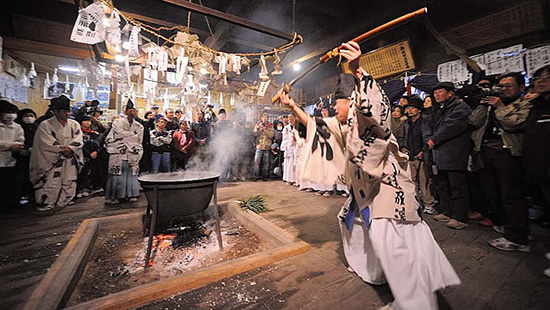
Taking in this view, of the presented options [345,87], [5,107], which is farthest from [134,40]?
[345,87]

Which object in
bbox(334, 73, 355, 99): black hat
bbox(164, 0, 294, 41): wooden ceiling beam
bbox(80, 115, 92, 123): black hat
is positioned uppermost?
bbox(164, 0, 294, 41): wooden ceiling beam

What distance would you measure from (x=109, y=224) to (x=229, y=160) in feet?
17.1

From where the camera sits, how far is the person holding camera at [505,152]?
302 cm

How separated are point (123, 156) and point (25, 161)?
2249mm

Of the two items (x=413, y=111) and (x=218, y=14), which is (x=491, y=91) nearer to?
(x=413, y=111)

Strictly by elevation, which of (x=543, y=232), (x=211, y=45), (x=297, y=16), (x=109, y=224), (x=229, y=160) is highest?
(x=297, y=16)

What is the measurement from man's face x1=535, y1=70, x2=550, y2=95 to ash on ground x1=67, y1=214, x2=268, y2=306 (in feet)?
13.9

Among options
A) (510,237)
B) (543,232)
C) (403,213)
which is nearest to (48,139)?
(403,213)

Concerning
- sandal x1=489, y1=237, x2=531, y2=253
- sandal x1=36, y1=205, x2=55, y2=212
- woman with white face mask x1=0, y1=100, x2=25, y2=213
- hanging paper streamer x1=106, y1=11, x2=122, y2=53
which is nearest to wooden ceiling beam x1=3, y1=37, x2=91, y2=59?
woman with white face mask x1=0, y1=100, x2=25, y2=213

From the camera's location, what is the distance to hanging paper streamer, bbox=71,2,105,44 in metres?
3.55

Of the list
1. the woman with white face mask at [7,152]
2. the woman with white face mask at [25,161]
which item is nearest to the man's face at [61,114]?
the woman with white face mask at [7,152]

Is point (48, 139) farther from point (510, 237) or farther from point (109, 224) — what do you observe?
point (510, 237)

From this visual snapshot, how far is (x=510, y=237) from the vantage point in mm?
3070

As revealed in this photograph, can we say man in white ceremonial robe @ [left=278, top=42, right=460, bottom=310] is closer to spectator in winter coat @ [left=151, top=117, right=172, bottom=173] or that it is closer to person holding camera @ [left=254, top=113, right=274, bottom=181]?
spectator in winter coat @ [left=151, top=117, right=172, bottom=173]
